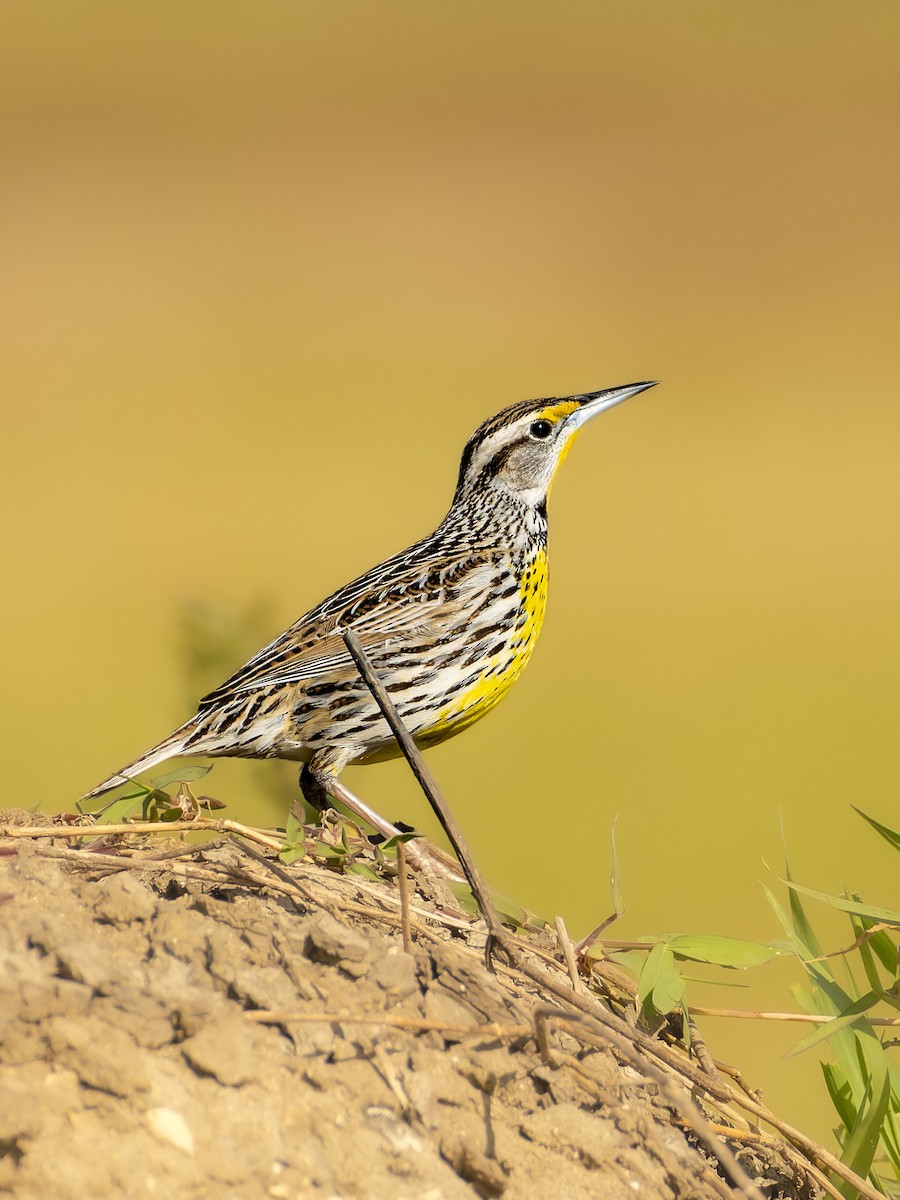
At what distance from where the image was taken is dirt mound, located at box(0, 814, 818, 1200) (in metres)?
0.84

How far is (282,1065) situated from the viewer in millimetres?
909

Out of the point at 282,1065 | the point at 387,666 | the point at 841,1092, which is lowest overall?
the point at 841,1092

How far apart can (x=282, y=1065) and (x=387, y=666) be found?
1.12 meters

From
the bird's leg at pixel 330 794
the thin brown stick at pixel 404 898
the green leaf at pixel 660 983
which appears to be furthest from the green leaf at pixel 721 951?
the bird's leg at pixel 330 794

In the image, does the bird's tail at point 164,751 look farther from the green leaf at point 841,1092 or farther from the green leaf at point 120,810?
the green leaf at point 841,1092

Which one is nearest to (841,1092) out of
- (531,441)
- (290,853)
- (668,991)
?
(668,991)

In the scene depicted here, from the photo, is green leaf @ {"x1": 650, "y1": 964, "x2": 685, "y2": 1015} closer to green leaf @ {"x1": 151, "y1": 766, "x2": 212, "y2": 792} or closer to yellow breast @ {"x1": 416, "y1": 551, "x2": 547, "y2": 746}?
green leaf @ {"x1": 151, "y1": 766, "x2": 212, "y2": 792}

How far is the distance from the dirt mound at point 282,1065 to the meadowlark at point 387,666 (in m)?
0.81

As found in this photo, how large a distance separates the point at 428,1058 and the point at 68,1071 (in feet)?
0.76

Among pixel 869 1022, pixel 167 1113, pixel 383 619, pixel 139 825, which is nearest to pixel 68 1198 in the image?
pixel 167 1113

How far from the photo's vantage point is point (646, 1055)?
1.06 meters

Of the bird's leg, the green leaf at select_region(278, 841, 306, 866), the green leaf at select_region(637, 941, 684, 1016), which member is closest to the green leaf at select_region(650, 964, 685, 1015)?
the green leaf at select_region(637, 941, 684, 1016)

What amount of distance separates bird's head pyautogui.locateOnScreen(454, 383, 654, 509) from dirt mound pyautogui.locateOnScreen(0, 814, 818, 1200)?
1487 mm

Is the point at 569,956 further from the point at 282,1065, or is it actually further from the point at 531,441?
the point at 531,441
